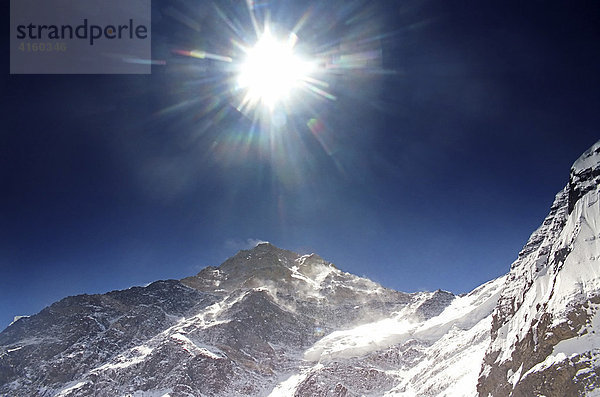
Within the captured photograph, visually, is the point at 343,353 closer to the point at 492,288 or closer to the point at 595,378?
the point at 492,288

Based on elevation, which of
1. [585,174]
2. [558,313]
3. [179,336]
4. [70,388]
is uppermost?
[179,336]

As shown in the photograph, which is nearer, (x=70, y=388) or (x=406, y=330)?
(x=70, y=388)

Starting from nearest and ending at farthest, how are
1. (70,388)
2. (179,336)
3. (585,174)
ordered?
1. (585,174)
2. (70,388)
3. (179,336)

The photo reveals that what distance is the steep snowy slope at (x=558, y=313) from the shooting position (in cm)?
3400

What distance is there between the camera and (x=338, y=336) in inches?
5674

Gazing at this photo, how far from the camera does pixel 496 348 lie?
1880 inches

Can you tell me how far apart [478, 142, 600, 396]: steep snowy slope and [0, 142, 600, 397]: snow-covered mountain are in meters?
0.12

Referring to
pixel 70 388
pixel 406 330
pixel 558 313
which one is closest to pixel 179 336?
pixel 70 388

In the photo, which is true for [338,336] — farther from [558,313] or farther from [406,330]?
[558,313]

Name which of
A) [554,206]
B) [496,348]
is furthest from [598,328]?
[554,206]

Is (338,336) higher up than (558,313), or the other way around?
(338,336)

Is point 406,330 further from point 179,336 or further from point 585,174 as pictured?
point 585,174

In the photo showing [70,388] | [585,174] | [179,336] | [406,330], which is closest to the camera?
[585,174]

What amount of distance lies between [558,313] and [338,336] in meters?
114
